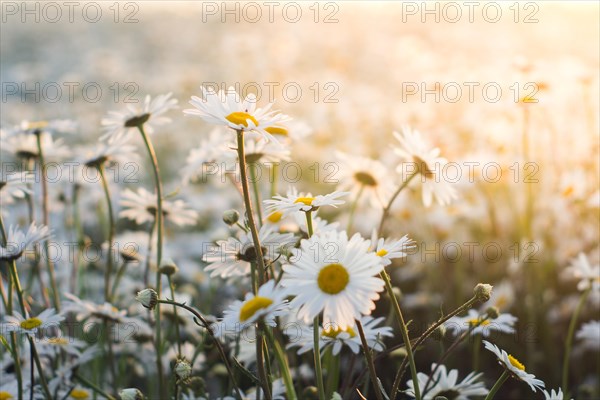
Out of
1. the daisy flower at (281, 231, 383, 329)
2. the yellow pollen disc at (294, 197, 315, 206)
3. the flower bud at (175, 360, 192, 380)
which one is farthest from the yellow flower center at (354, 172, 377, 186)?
the flower bud at (175, 360, 192, 380)

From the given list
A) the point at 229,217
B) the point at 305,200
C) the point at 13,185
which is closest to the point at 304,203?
the point at 305,200

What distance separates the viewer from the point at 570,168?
10.8 ft

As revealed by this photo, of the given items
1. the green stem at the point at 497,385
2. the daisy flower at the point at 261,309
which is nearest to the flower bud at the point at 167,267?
the daisy flower at the point at 261,309

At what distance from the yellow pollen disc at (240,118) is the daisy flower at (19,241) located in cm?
61

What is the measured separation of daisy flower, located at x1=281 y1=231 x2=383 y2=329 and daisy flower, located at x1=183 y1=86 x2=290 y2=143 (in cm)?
24

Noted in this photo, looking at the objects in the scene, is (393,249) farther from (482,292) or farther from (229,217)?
(229,217)

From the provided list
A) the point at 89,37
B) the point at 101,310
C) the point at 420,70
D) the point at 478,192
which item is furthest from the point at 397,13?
the point at 101,310

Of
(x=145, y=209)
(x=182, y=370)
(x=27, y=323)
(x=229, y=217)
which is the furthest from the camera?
(x=145, y=209)

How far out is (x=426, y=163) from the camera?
1.64 meters

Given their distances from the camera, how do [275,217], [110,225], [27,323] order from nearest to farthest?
[27,323] → [275,217] → [110,225]

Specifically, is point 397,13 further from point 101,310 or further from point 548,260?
point 101,310

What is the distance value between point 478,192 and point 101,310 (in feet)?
7.82

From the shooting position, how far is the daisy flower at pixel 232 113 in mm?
1239

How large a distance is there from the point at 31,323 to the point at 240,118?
2.26 ft
